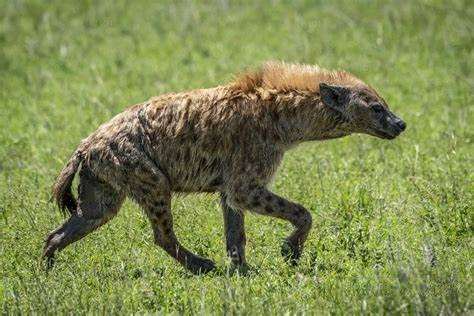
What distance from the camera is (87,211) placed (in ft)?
25.9

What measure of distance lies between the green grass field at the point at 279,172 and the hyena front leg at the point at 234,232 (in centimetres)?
13

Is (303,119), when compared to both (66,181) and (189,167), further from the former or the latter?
(66,181)

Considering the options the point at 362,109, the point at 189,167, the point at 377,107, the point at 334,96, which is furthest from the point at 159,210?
the point at 377,107

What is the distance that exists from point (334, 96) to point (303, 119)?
29cm

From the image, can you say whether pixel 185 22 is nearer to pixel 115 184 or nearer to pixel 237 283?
pixel 115 184

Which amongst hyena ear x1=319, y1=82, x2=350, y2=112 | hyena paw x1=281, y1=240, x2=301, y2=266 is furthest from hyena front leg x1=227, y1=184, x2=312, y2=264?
hyena ear x1=319, y1=82, x2=350, y2=112

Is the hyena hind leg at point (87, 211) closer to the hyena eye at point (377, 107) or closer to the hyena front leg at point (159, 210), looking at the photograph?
the hyena front leg at point (159, 210)

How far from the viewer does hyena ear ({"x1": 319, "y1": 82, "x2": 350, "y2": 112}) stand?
26.6 ft

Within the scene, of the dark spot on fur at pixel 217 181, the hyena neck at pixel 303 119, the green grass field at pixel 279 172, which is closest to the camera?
the green grass field at pixel 279 172

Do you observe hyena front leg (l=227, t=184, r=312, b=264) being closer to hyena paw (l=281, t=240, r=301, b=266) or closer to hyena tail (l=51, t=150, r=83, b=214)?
hyena paw (l=281, t=240, r=301, b=266)


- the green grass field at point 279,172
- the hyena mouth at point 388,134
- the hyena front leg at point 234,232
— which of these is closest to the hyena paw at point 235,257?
the hyena front leg at point 234,232

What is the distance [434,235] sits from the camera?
791 centimetres

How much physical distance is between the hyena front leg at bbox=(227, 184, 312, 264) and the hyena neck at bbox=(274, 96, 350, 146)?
21.2 inches

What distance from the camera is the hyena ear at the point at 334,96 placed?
8094mm
